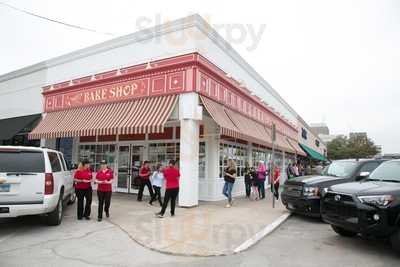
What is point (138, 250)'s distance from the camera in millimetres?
6301

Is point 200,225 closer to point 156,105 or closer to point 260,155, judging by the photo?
point 156,105

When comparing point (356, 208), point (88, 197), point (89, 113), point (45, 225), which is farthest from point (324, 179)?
point (89, 113)

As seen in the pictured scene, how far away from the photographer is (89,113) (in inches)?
556

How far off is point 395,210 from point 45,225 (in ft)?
24.9

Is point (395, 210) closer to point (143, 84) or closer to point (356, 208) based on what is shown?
point (356, 208)

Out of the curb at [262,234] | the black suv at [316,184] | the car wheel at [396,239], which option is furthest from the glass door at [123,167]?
the car wheel at [396,239]

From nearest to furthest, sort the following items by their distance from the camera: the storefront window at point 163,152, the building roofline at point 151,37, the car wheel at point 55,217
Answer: the car wheel at point 55,217, the building roofline at point 151,37, the storefront window at point 163,152

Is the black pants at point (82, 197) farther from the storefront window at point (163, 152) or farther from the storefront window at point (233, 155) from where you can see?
the storefront window at point (233, 155)

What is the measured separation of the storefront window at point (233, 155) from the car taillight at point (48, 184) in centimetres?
732

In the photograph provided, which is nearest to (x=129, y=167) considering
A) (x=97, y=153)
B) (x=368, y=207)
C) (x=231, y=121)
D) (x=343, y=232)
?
(x=97, y=153)

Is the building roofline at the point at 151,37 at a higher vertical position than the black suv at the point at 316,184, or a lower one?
higher

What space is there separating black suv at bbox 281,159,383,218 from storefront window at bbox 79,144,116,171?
27.6ft

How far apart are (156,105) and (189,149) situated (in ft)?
6.88

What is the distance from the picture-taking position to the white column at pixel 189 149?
1120cm
